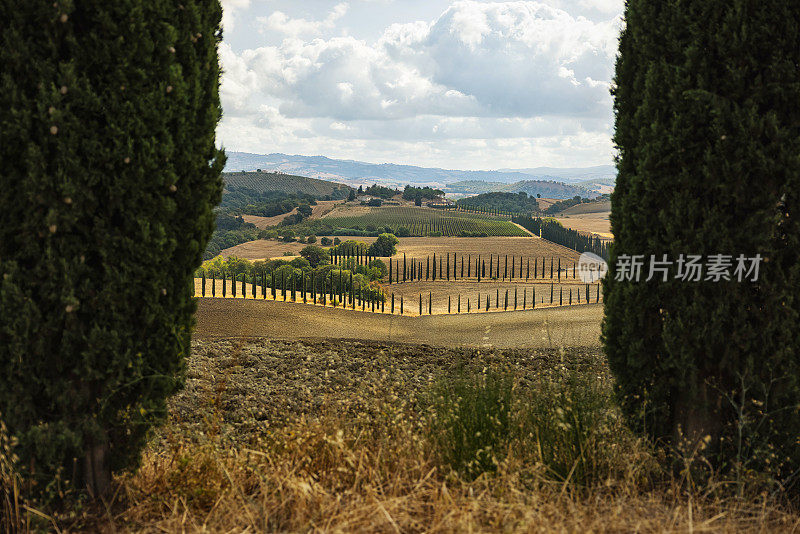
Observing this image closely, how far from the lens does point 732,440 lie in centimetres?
377

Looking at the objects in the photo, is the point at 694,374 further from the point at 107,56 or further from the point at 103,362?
the point at 107,56

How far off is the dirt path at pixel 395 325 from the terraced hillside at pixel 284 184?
229 ft

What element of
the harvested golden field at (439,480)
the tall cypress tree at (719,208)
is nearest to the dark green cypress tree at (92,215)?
the harvested golden field at (439,480)

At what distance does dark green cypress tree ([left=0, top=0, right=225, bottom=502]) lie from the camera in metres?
3.02

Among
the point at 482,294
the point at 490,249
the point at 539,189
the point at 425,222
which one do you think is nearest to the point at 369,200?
the point at 425,222

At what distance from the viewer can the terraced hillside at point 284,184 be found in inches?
3342

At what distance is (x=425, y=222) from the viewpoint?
50.2 metres

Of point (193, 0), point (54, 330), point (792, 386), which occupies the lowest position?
point (792, 386)

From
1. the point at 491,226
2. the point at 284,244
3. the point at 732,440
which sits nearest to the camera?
the point at 732,440

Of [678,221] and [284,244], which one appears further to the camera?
[284,244]

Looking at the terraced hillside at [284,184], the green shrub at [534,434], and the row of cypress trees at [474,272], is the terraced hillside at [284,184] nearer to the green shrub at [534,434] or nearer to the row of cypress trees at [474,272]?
the row of cypress trees at [474,272]

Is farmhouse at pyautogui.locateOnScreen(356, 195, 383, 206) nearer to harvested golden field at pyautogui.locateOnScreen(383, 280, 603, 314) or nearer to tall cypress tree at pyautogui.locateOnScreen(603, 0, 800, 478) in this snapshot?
harvested golden field at pyautogui.locateOnScreen(383, 280, 603, 314)

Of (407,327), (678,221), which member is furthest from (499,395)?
(407,327)

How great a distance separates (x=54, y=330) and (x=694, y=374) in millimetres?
3886
